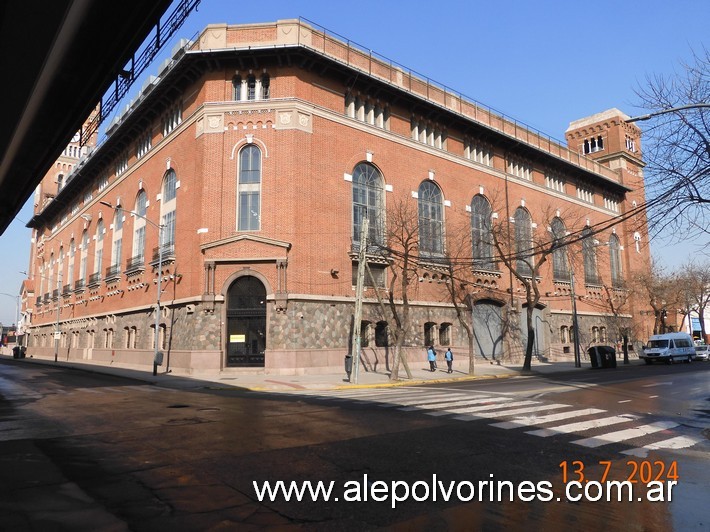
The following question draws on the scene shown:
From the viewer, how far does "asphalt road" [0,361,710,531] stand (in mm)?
5289

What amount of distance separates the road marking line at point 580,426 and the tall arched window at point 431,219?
74.2ft

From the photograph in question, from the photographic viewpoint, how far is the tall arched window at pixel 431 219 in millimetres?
34375

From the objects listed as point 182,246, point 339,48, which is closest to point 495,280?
point 339,48

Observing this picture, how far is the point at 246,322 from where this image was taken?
27.8 meters

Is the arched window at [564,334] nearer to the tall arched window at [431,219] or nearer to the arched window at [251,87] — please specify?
Answer: the tall arched window at [431,219]

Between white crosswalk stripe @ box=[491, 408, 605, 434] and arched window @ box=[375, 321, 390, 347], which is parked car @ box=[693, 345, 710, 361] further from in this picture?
white crosswalk stripe @ box=[491, 408, 605, 434]

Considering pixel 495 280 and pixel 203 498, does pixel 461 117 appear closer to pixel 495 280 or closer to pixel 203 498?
pixel 495 280

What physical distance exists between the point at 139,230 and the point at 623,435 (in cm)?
3590

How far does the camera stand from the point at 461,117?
37344mm

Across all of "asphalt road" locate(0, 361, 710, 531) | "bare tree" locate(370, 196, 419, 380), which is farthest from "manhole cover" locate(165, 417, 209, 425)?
"bare tree" locate(370, 196, 419, 380)

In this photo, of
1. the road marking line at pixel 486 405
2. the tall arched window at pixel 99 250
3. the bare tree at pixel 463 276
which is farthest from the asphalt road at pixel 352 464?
the tall arched window at pixel 99 250

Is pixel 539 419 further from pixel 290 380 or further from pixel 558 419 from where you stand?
pixel 290 380

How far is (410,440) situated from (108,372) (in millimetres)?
27600

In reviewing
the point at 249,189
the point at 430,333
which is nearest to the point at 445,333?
the point at 430,333
